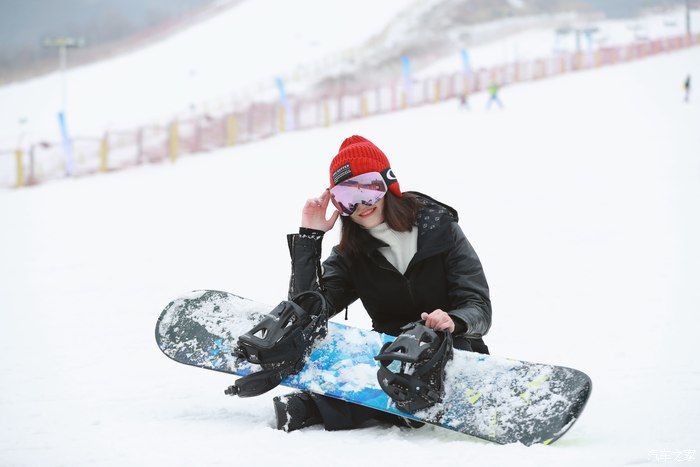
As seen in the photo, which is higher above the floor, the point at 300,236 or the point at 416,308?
the point at 300,236

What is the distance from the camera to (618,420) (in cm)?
341

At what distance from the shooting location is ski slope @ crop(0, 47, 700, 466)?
307cm

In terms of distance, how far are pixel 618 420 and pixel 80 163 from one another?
1915cm

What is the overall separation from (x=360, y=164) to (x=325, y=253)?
557 cm

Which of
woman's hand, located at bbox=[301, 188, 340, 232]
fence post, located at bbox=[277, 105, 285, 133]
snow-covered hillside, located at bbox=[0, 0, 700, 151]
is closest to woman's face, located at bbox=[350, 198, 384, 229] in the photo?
woman's hand, located at bbox=[301, 188, 340, 232]

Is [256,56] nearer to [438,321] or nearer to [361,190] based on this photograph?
[361,190]

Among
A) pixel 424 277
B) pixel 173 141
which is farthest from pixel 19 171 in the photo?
pixel 424 277

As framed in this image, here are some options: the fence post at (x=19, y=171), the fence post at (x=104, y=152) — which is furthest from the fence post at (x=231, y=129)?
the fence post at (x=19, y=171)

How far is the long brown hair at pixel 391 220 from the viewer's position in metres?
3.30

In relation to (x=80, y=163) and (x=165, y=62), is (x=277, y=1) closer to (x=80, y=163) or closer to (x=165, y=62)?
(x=165, y=62)

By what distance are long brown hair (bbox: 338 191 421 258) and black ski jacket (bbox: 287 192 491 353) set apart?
0.10ft

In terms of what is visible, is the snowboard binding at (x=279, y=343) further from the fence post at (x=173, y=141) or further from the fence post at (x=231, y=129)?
the fence post at (x=231, y=129)

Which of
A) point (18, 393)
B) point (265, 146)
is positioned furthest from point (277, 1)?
point (18, 393)

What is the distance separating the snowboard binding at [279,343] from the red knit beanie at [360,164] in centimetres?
52
